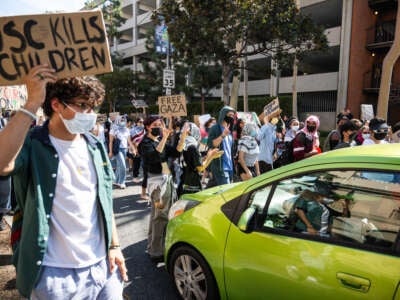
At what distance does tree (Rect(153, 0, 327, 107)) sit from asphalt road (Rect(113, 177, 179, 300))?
6341 millimetres

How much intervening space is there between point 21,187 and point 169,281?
2348 mm

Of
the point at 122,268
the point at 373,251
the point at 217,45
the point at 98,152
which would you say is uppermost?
the point at 217,45

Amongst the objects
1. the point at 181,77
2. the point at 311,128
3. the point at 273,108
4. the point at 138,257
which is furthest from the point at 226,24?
the point at 181,77

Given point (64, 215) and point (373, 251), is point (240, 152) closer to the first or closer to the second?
point (373, 251)

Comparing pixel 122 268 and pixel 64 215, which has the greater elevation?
pixel 64 215

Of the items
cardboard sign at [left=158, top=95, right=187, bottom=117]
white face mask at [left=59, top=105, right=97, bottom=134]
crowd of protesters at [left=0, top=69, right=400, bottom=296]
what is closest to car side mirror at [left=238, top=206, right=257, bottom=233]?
crowd of protesters at [left=0, top=69, right=400, bottom=296]

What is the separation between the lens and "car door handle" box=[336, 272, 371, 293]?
1753 mm

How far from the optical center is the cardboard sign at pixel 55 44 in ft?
5.00

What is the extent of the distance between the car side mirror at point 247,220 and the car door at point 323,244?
78mm

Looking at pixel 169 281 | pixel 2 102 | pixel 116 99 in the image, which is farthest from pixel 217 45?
pixel 116 99

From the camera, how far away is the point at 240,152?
5387 mm

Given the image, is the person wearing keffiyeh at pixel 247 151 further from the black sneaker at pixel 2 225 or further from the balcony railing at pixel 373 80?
the balcony railing at pixel 373 80

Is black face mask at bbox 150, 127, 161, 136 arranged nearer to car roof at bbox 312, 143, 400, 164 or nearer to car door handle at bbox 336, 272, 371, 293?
car roof at bbox 312, 143, 400, 164

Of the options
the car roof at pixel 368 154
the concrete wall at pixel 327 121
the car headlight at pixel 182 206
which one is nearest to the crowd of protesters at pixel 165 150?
the car headlight at pixel 182 206
